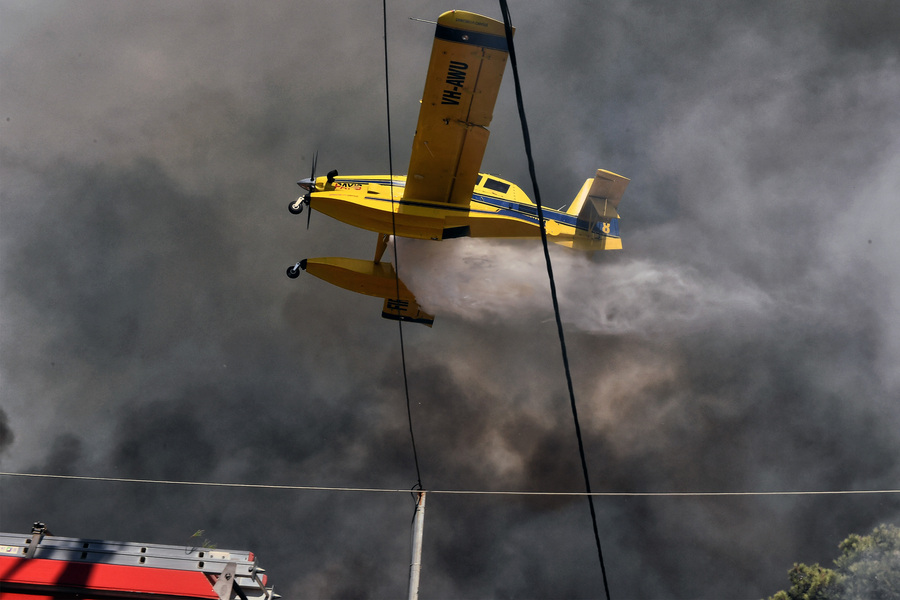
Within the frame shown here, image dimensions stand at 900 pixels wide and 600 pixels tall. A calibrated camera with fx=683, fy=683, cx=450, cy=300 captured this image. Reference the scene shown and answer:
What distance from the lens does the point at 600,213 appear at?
25859mm

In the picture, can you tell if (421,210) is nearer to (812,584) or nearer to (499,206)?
(499,206)

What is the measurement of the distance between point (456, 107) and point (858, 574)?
974 inches

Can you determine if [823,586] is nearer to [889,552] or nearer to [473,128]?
[889,552]

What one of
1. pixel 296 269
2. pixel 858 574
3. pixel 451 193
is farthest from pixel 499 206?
pixel 858 574

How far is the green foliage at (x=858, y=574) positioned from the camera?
26.8 meters

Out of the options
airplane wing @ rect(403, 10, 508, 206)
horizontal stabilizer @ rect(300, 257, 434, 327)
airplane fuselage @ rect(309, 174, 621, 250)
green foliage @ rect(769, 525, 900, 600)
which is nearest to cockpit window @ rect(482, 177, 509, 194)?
airplane fuselage @ rect(309, 174, 621, 250)

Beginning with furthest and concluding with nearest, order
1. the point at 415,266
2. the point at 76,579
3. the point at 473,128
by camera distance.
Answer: the point at 415,266 → the point at 473,128 → the point at 76,579

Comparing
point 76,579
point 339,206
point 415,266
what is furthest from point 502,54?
point 76,579

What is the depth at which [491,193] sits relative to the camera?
24047 mm

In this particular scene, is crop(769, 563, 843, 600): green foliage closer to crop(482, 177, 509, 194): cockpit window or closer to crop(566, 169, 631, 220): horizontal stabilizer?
crop(566, 169, 631, 220): horizontal stabilizer

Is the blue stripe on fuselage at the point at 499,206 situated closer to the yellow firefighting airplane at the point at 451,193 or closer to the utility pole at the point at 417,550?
the yellow firefighting airplane at the point at 451,193

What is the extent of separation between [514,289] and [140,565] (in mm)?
17233

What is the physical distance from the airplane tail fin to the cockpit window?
3.47 metres

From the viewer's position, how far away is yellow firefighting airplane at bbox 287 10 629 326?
756 inches
